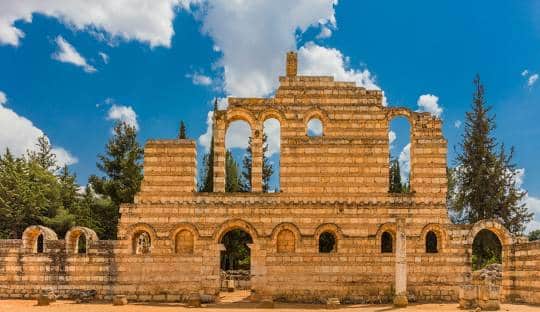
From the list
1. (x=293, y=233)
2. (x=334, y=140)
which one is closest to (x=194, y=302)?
(x=293, y=233)

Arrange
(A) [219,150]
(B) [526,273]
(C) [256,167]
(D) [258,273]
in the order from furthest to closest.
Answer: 1. (A) [219,150]
2. (C) [256,167]
3. (D) [258,273]
4. (B) [526,273]

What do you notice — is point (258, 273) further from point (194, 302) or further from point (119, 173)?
point (119, 173)

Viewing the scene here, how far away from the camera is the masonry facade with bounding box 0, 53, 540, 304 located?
19641 millimetres

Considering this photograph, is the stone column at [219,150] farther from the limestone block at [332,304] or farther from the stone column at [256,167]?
the limestone block at [332,304]

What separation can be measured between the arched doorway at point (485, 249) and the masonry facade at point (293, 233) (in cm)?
1158

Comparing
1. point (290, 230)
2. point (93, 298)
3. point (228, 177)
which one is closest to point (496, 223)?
point (290, 230)

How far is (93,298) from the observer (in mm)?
19609

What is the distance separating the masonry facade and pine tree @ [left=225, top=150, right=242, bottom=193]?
54.2ft

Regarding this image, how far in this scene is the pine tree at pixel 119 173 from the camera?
112 feet

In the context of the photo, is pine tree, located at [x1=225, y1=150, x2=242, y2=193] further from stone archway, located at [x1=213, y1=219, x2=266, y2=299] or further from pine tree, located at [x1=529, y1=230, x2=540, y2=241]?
pine tree, located at [x1=529, y1=230, x2=540, y2=241]

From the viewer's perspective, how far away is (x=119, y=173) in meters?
34.9

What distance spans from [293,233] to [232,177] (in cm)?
1840

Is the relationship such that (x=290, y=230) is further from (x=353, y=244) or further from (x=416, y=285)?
(x=416, y=285)

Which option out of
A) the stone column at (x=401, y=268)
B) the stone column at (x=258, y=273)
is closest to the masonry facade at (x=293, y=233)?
the stone column at (x=258, y=273)
